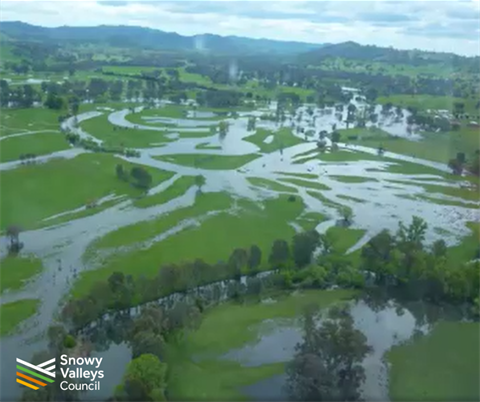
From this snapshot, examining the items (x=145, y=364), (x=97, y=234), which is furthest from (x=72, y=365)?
(x=97, y=234)

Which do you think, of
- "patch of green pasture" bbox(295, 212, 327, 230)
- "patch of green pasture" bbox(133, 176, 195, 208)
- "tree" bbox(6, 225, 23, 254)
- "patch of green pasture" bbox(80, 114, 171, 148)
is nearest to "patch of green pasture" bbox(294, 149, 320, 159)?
"patch of green pasture" bbox(80, 114, 171, 148)

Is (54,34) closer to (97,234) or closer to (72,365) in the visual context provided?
(97,234)

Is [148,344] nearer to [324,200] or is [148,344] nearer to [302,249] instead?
[302,249]

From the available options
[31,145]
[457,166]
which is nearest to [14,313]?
[31,145]

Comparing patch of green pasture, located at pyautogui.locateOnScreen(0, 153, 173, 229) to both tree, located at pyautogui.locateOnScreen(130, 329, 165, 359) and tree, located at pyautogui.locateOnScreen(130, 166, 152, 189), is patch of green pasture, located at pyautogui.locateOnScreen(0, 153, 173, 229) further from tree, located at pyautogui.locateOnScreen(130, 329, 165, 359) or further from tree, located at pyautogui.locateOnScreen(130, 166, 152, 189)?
tree, located at pyautogui.locateOnScreen(130, 329, 165, 359)

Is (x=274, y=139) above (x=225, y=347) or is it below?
above

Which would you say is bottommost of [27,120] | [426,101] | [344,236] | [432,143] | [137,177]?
[344,236]

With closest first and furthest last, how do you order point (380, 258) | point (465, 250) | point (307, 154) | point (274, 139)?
1. point (380, 258)
2. point (465, 250)
3. point (307, 154)
4. point (274, 139)
